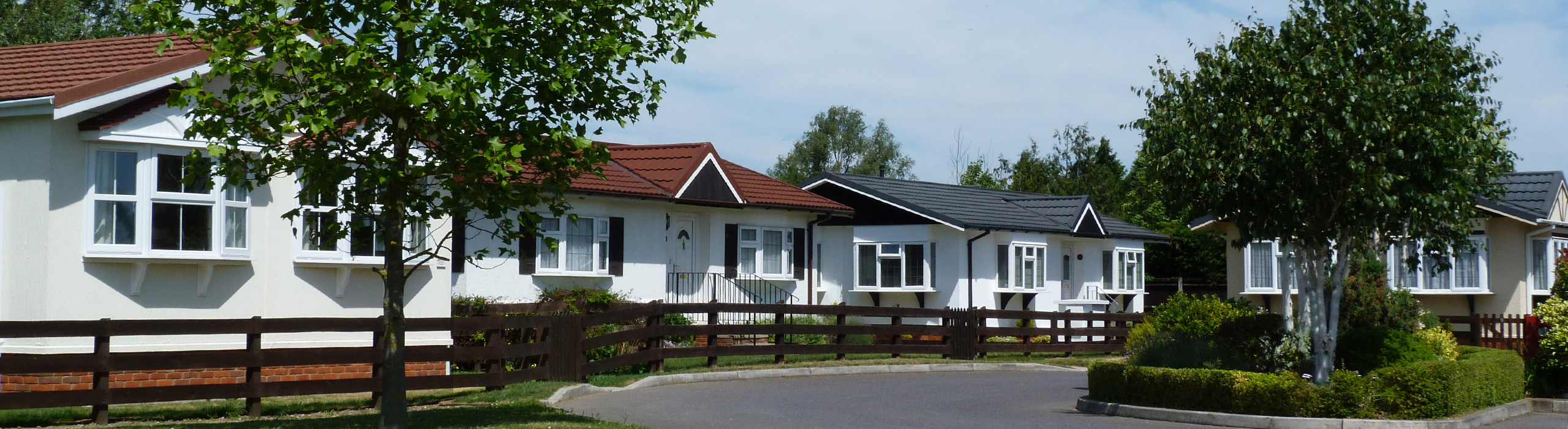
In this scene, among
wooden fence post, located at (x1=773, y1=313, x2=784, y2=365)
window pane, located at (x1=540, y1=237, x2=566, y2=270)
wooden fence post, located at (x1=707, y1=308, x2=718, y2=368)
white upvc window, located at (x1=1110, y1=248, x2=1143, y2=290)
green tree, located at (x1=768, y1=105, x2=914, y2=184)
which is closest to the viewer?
wooden fence post, located at (x1=707, y1=308, x2=718, y2=368)

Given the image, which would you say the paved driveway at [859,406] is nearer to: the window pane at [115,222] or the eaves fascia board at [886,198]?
the window pane at [115,222]

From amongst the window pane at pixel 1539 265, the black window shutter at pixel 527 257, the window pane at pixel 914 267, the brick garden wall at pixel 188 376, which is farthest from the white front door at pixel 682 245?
the window pane at pixel 1539 265

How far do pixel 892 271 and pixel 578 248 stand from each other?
1060cm

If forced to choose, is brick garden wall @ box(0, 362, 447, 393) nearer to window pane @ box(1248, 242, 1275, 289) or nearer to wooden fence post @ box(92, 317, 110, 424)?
wooden fence post @ box(92, 317, 110, 424)

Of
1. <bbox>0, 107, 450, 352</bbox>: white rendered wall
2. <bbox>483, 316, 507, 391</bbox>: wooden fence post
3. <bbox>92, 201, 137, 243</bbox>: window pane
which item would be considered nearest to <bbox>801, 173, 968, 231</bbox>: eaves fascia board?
<bbox>483, 316, 507, 391</bbox>: wooden fence post

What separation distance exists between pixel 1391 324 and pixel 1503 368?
319 centimetres

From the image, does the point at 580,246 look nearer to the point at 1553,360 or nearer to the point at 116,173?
the point at 116,173

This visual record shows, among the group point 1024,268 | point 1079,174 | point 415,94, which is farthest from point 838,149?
point 415,94

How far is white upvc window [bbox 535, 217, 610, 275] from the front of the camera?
1009 inches

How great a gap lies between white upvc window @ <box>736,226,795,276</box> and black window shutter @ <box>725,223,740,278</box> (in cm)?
7

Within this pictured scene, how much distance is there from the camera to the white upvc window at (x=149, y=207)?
15.1 metres

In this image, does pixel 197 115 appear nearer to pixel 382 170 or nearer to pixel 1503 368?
pixel 382 170

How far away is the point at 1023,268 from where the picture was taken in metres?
35.2

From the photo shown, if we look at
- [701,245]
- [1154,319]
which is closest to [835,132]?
[701,245]
